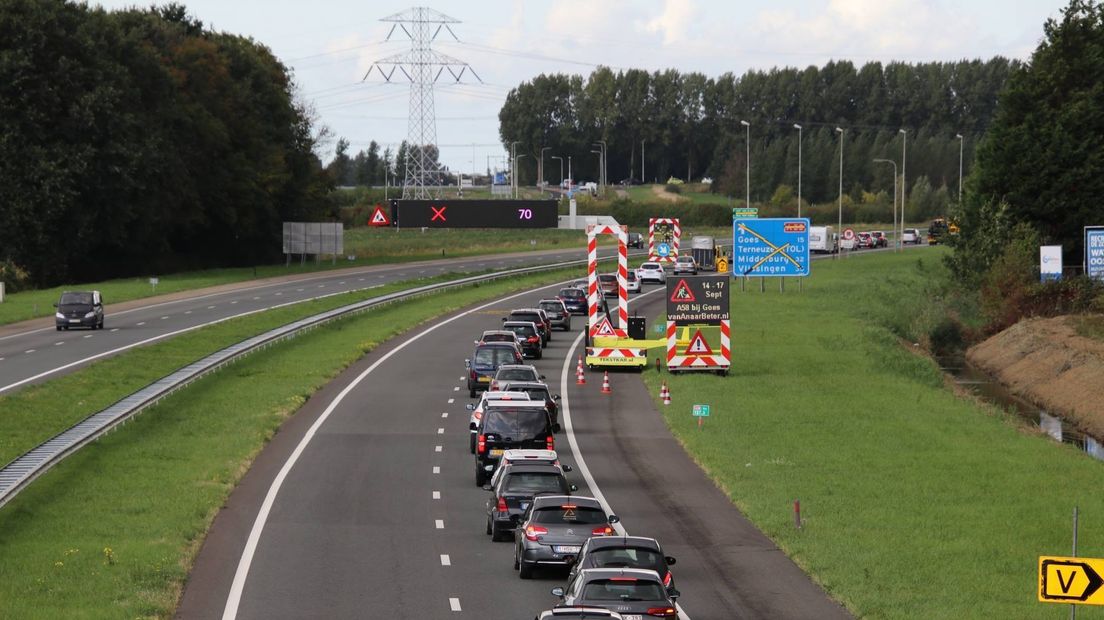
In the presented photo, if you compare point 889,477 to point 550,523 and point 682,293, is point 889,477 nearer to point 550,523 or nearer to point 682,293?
point 550,523

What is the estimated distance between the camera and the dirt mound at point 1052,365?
57562 millimetres

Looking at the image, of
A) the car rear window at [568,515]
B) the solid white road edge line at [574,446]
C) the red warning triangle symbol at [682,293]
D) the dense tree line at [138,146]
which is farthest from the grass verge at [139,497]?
the dense tree line at [138,146]

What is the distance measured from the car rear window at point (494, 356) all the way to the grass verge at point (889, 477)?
5.62 m

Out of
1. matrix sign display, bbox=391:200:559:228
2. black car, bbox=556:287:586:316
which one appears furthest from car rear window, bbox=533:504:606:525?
matrix sign display, bbox=391:200:559:228

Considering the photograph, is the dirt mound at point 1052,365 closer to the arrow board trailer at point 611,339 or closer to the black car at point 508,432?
the arrow board trailer at point 611,339

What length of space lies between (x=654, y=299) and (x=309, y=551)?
2709 inches

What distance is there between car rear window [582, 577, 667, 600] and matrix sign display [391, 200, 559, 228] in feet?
303

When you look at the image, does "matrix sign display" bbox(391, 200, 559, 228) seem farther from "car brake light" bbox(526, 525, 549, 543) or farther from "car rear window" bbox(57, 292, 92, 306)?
"car brake light" bbox(526, 525, 549, 543)

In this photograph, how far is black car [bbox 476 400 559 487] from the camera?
109ft

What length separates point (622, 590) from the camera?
63.0ft

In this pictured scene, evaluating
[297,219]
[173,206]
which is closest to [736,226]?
[173,206]

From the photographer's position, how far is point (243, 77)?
402ft

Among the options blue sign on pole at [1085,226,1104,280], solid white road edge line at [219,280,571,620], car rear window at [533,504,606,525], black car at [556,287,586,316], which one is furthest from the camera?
black car at [556,287,586,316]

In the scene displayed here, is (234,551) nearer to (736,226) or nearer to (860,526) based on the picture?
(860,526)
